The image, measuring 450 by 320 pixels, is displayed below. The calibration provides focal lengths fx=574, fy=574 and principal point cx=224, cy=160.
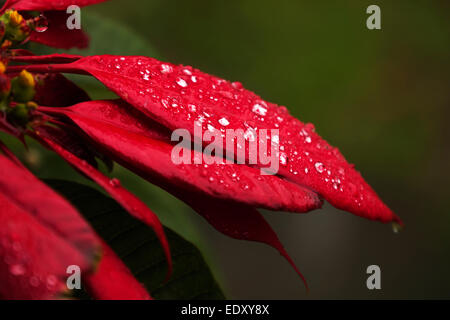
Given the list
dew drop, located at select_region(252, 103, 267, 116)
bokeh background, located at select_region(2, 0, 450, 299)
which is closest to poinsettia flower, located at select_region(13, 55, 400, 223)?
dew drop, located at select_region(252, 103, 267, 116)

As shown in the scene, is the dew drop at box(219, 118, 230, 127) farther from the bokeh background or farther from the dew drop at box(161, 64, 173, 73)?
the bokeh background

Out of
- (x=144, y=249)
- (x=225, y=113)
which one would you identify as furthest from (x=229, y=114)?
(x=144, y=249)

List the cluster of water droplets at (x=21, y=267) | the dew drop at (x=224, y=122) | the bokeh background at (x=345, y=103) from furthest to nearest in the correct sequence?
the bokeh background at (x=345, y=103) < the dew drop at (x=224, y=122) < the cluster of water droplets at (x=21, y=267)

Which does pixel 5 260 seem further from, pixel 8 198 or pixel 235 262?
pixel 235 262

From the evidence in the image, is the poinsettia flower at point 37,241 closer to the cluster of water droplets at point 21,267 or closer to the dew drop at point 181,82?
the cluster of water droplets at point 21,267

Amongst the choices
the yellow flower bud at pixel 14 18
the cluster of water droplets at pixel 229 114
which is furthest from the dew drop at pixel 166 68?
the yellow flower bud at pixel 14 18

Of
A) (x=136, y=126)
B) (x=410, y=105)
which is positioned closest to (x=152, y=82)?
(x=136, y=126)
